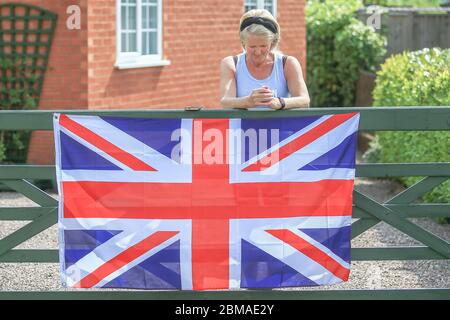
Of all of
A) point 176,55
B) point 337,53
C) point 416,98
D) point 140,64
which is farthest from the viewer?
point 337,53

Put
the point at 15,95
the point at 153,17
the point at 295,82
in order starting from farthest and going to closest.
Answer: the point at 153,17
the point at 15,95
the point at 295,82

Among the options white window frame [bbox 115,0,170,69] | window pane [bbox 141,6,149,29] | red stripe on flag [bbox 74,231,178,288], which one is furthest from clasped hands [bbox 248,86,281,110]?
window pane [bbox 141,6,149,29]

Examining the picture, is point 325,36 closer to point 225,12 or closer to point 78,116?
point 225,12

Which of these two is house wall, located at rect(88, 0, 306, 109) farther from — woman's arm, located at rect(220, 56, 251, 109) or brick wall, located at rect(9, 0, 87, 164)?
woman's arm, located at rect(220, 56, 251, 109)

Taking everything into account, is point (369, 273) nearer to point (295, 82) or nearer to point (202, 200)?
point (295, 82)

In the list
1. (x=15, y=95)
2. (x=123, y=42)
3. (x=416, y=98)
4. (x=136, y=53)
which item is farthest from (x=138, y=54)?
(x=416, y=98)

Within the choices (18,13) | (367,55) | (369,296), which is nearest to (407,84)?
(18,13)

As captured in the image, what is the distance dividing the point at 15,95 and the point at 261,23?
740cm

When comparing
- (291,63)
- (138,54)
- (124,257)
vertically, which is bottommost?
(124,257)

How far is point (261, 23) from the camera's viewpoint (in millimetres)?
6234

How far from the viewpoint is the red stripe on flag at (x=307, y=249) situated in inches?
237

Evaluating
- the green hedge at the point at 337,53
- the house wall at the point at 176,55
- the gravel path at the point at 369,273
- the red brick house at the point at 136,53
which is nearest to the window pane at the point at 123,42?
the red brick house at the point at 136,53

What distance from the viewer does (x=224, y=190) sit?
5992mm
